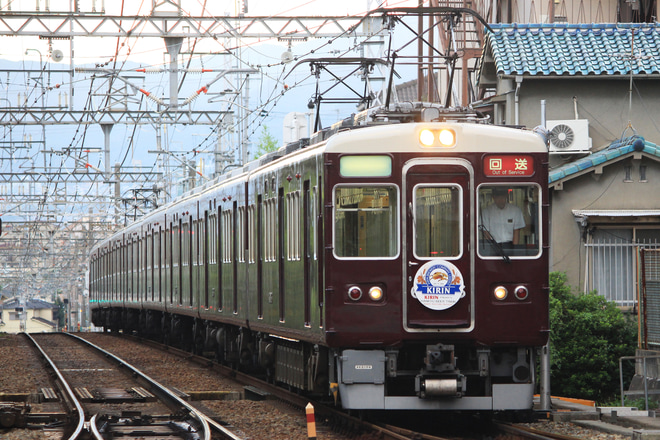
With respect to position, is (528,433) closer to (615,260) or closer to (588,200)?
(615,260)

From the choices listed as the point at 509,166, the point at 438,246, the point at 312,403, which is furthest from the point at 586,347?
the point at 438,246

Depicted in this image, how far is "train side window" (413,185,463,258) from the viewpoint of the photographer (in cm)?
973

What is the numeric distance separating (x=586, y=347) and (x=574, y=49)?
6045mm

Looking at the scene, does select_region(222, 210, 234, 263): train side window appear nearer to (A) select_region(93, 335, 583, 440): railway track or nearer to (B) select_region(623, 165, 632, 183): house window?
(A) select_region(93, 335, 583, 440): railway track

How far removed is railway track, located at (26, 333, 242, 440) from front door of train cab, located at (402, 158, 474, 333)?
6.38ft

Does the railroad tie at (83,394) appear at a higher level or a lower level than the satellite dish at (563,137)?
lower

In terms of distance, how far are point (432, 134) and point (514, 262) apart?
131 centimetres

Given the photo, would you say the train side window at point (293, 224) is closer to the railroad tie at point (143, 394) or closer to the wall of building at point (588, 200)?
the railroad tie at point (143, 394)

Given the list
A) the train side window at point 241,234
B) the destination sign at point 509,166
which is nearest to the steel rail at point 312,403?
the train side window at point 241,234

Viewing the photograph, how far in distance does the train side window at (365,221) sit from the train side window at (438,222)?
20cm

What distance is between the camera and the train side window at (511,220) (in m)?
9.80

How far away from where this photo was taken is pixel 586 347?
51.6 feet

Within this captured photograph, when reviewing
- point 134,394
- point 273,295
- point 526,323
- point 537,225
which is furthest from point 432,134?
point 134,394

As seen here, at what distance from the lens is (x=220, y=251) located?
55.6 ft
